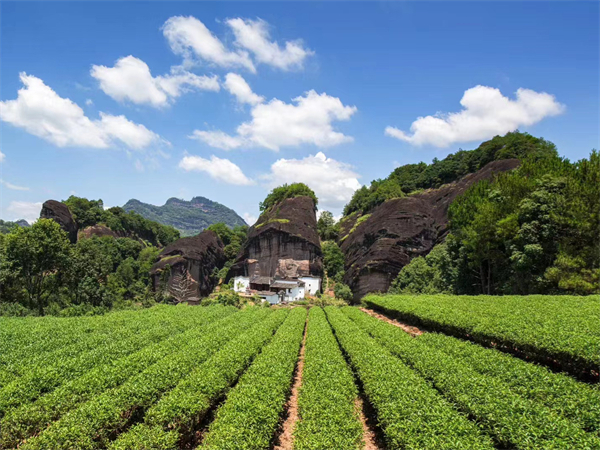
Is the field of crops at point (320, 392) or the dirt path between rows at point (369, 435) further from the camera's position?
the dirt path between rows at point (369, 435)

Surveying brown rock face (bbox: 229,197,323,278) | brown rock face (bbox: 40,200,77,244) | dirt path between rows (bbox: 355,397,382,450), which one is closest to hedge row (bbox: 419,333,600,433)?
dirt path between rows (bbox: 355,397,382,450)

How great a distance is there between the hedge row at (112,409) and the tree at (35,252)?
30939mm

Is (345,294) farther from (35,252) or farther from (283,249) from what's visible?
(35,252)

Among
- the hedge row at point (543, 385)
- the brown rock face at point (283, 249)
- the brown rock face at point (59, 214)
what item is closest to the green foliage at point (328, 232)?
the brown rock face at point (283, 249)

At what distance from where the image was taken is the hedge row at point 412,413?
597 cm

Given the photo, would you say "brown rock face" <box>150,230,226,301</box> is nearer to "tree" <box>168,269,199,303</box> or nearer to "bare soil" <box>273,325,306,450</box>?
"tree" <box>168,269,199,303</box>

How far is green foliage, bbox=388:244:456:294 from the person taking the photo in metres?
34.1

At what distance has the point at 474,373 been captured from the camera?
934 cm

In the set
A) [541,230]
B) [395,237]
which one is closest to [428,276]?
[395,237]

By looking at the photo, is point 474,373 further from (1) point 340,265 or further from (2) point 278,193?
(2) point 278,193

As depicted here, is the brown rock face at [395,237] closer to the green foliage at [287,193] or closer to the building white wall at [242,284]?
the building white wall at [242,284]

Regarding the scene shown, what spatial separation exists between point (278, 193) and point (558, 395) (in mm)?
74012

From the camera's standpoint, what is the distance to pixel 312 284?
52656 millimetres

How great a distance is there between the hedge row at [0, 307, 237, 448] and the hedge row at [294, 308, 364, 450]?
6.14 meters
